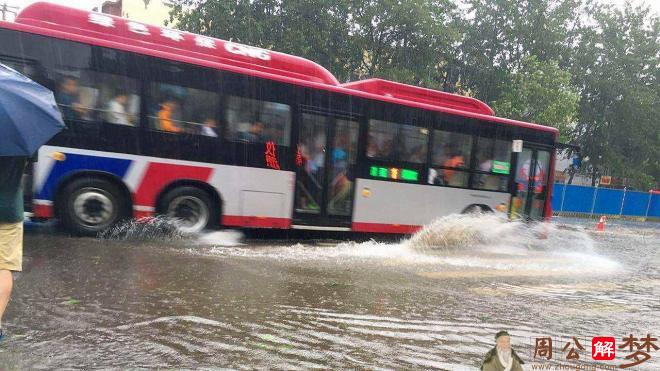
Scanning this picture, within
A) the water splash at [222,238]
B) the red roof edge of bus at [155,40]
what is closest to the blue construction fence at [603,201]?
the red roof edge of bus at [155,40]

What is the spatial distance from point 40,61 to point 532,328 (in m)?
7.77

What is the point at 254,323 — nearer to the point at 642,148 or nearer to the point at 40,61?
the point at 40,61

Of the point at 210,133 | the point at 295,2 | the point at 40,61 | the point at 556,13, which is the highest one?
the point at 556,13

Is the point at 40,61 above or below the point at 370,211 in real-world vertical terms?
above

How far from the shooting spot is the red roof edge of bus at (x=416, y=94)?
1070cm

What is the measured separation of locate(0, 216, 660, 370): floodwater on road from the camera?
147 inches

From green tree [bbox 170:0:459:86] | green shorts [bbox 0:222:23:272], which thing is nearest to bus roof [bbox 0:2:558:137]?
green shorts [bbox 0:222:23:272]

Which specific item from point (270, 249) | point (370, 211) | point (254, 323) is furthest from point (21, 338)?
point (370, 211)

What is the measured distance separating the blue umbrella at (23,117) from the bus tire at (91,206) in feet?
16.5

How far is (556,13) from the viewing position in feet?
98.2

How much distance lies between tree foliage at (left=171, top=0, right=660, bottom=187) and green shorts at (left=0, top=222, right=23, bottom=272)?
19.4 meters

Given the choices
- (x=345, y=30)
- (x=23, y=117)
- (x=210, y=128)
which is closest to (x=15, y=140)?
(x=23, y=117)

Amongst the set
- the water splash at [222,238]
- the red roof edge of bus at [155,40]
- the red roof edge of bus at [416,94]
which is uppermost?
the red roof edge of bus at [155,40]

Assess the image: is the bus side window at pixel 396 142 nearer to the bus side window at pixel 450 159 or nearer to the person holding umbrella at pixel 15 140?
the bus side window at pixel 450 159
